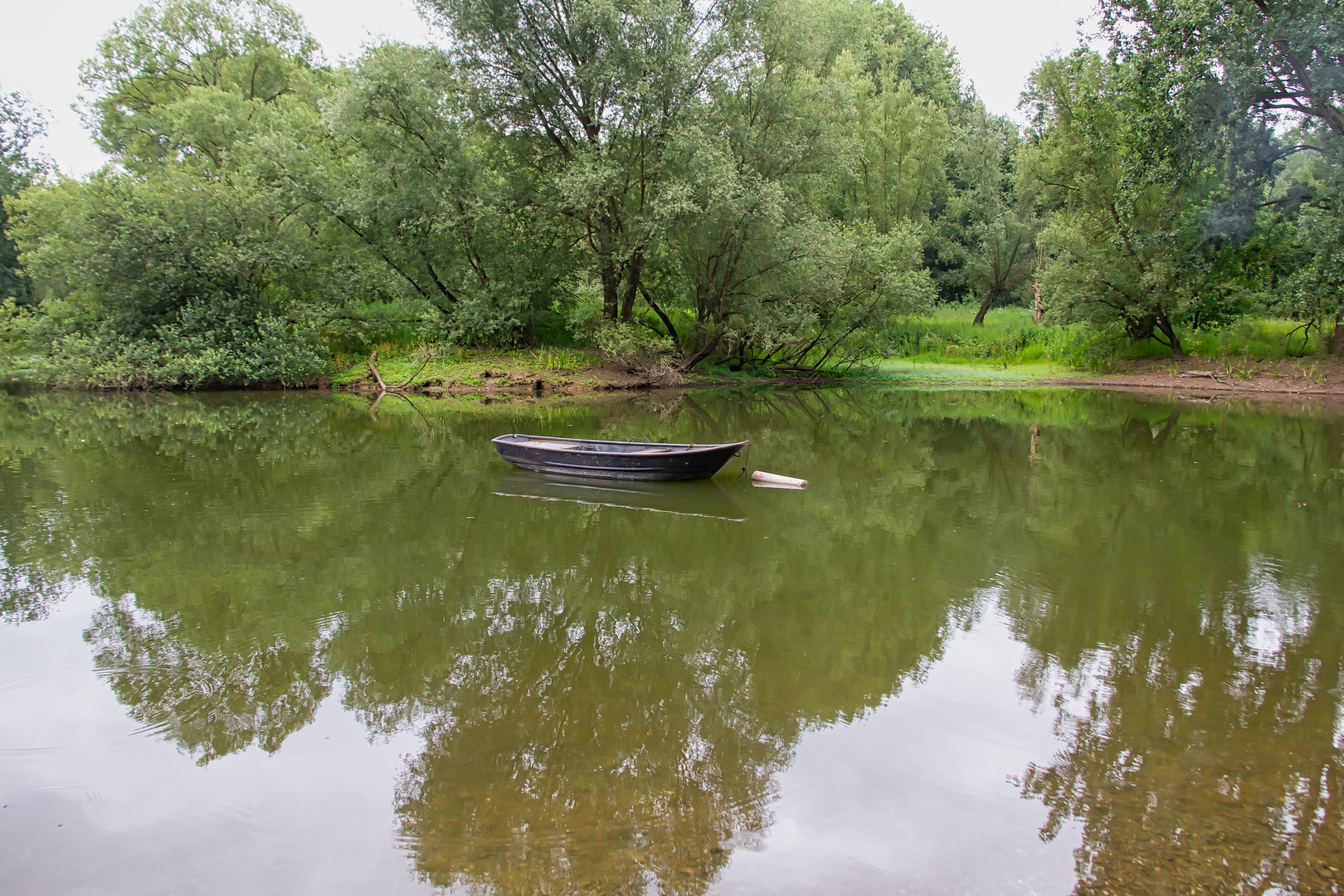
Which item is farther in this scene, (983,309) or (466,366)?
(983,309)

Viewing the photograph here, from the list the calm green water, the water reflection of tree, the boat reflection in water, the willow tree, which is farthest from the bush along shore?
the water reflection of tree

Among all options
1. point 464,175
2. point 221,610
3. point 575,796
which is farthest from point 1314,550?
point 464,175

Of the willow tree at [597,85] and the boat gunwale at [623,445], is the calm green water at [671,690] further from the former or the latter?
the willow tree at [597,85]

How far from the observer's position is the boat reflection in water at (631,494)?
990cm

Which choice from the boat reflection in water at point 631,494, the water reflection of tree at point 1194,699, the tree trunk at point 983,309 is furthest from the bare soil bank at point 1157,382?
the water reflection of tree at point 1194,699

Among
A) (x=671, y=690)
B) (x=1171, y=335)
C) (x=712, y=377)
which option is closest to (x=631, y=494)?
(x=671, y=690)

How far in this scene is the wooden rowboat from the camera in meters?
11.0

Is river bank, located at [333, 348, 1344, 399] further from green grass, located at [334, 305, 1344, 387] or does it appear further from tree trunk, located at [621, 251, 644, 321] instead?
tree trunk, located at [621, 251, 644, 321]

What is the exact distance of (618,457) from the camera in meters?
11.4

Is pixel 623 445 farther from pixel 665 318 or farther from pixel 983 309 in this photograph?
pixel 983 309

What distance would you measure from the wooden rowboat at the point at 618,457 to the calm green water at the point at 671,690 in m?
0.58

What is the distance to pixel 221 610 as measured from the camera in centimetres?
633

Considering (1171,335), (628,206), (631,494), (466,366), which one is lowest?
(631,494)

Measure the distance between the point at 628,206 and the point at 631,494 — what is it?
1746 cm
